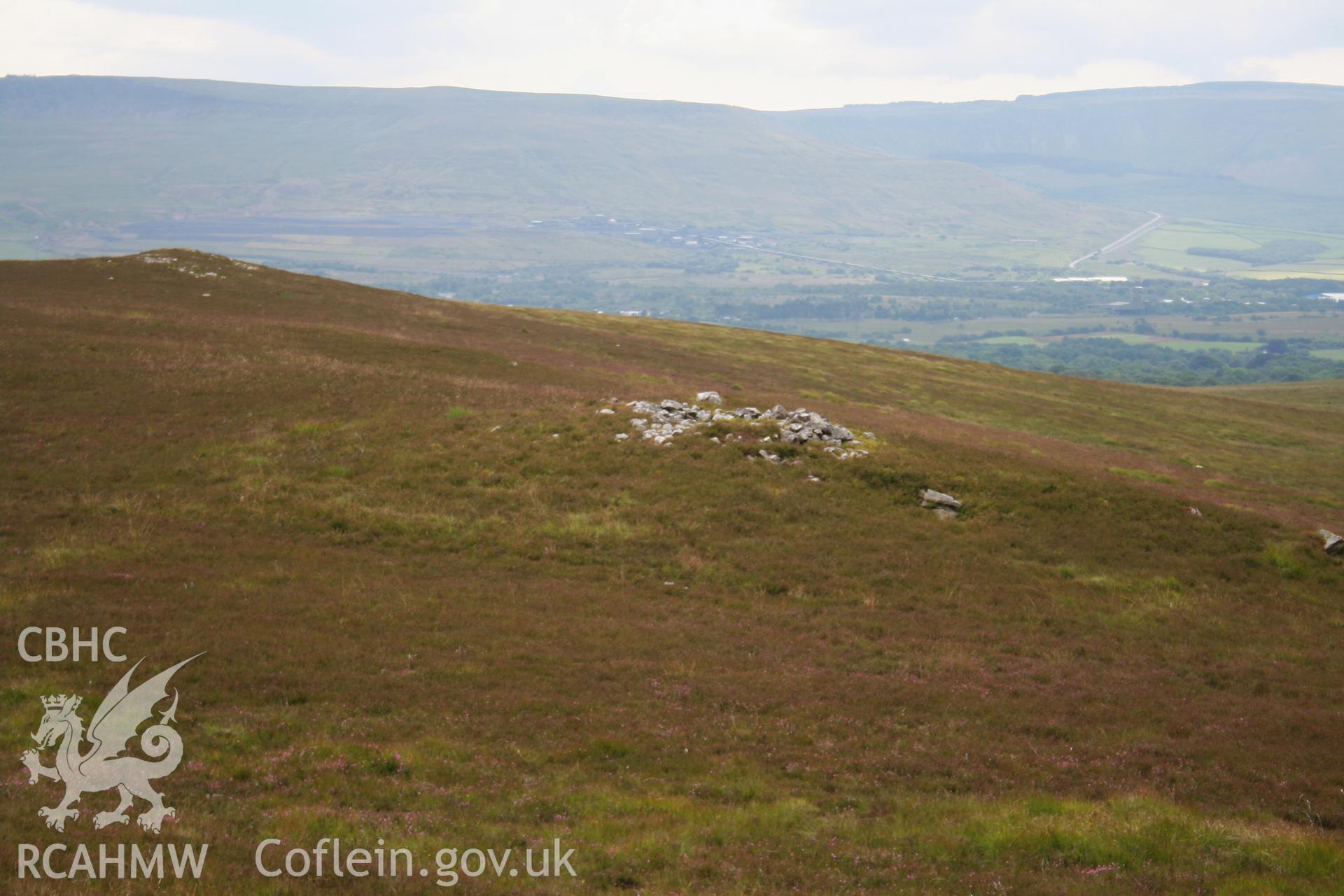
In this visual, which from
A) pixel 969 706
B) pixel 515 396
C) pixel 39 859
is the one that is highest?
pixel 515 396

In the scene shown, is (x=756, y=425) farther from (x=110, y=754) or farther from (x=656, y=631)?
(x=110, y=754)

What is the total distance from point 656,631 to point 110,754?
11563 millimetres

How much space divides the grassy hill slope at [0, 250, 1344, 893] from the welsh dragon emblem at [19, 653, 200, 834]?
0.37 m

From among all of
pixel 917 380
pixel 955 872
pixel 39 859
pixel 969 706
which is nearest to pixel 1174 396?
pixel 917 380

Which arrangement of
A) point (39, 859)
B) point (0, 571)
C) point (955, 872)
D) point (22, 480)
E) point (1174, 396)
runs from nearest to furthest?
1. point (39, 859)
2. point (955, 872)
3. point (0, 571)
4. point (22, 480)
5. point (1174, 396)

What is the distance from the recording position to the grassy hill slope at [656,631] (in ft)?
40.7

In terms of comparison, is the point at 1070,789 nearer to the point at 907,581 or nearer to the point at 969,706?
the point at 969,706

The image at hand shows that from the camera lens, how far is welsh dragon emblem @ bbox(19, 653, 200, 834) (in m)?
11.3

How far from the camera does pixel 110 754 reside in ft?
41.8

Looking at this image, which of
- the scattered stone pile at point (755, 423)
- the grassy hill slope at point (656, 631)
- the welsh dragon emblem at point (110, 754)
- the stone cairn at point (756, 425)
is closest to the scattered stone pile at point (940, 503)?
the stone cairn at point (756, 425)

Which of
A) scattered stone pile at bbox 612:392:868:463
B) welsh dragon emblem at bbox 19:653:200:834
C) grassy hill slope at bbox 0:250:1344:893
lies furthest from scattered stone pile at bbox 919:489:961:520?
welsh dragon emblem at bbox 19:653:200:834

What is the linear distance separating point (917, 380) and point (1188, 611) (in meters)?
58.8

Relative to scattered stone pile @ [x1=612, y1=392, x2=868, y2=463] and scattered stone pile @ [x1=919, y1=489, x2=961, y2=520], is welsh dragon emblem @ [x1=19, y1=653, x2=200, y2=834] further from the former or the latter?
scattered stone pile @ [x1=919, y1=489, x2=961, y2=520]

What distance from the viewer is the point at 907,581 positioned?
83.0ft
